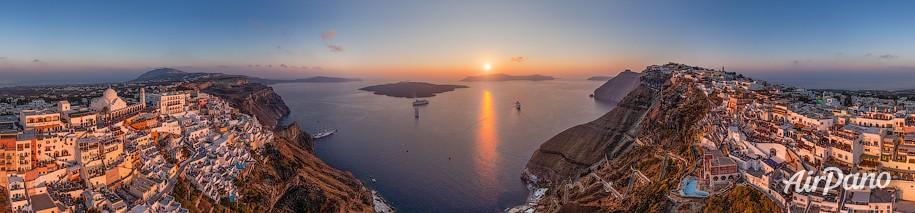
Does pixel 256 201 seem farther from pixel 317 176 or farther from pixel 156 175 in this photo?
pixel 317 176

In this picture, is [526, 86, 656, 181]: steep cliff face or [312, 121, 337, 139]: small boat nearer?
[526, 86, 656, 181]: steep cliff face

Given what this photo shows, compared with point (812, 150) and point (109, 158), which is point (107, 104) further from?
point (812, 150)

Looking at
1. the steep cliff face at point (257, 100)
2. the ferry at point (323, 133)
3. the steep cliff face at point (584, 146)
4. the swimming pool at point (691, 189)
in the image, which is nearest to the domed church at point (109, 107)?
the steep cliff face at point (584, 146)

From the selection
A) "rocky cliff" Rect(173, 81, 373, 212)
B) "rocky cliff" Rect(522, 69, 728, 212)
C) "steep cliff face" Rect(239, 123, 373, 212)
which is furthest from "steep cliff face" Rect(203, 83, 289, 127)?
"rocky cliff" Rect(522, 69, 728, 212)

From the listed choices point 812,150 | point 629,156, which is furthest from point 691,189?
Result: point 629,156

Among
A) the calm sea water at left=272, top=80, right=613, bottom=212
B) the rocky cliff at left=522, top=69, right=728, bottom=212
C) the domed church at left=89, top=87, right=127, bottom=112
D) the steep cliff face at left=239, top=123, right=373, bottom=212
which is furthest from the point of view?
the calm sea water at left=272, top=80, right=613, bottom=212

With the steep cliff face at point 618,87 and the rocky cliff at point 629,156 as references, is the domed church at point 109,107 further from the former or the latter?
the steep cliff face at point 618,87

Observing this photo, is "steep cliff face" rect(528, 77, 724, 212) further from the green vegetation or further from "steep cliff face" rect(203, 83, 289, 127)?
"steep cliff face" rect(203, 83, 289, 127)
